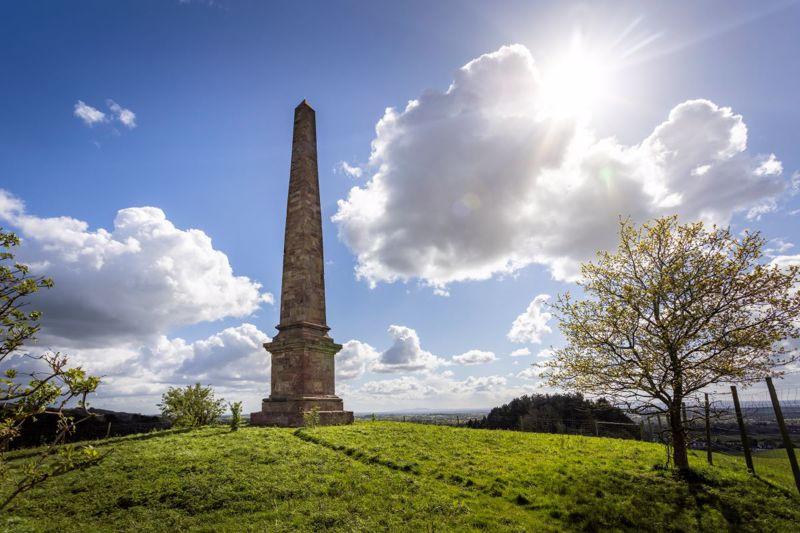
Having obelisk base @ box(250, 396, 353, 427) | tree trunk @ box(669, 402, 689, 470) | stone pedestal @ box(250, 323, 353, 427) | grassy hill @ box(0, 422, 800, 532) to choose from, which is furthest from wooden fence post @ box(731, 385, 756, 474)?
stone pedestal @ box(250, 323, 353, 427)

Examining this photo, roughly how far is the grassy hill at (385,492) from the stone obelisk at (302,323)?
5592mm

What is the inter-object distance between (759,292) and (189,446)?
57.6 feet

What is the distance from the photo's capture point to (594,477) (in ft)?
35.4

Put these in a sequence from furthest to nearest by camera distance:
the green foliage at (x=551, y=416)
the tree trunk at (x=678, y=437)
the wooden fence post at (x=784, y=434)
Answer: the green foliage at (x=551, y=416) → the tree trunk at (x=678, y=437) → the wooden fence post at (x=784, y=434)

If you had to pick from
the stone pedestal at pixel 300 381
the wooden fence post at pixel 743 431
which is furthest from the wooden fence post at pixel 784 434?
the stone pedestal at pixel 300 381

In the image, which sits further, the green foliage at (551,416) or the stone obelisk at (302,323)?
the green foliage at (551,416)

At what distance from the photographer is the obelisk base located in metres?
18.5

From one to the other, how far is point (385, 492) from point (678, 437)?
334 inches

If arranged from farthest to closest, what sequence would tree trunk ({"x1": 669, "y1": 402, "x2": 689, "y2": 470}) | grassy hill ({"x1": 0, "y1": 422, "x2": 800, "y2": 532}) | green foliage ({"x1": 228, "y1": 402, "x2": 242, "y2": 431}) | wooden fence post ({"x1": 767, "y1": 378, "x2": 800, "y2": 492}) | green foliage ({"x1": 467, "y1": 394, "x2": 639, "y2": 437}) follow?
1. green foliage ({"x1": 467, "y1": 394, "x2": 639, "y2": 437})
2. green foliage ({"x1": 228, "y1": 402, "x2": 242, "y2": 431})
3. tree trunk ({"x1": 669, "y1": 402, "x2": 689, "y2": 470})
4. wooden fence post ({"x1": 767, "y1": 378, "x2": 800, "y2": 492})
5. grassy hill ({"x1": 0, "y1": 422, "x2": 800, "y2": 532})

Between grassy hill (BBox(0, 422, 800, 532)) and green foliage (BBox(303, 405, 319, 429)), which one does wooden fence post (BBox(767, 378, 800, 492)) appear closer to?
grassy hill (BBox(0, 422, 800, 532))

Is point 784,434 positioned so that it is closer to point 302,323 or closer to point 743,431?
point 743,431

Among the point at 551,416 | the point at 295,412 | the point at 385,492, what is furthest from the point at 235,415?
A: the point at 551,416

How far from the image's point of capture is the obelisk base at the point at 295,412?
18453mm

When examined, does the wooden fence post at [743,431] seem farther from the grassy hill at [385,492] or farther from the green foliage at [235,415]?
the green foliage at [235,415]
